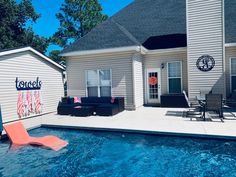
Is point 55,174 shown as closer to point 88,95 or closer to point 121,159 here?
point 121,159

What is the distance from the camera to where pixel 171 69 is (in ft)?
41.8

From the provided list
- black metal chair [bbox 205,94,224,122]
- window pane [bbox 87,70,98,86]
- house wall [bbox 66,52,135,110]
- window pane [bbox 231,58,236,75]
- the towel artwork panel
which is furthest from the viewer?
window pane [bbox 87,70,98,86]

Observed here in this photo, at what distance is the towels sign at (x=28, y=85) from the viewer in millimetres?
9961

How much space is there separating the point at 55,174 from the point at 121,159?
65.5 inches

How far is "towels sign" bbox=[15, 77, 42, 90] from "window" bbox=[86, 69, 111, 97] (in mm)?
2742

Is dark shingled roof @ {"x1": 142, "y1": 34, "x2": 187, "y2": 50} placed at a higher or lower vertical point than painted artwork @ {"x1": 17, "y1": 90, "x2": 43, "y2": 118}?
higher

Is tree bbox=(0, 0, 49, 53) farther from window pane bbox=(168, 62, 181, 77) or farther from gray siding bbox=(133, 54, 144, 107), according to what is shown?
window pane bbox=(168, 62, 181, 77)

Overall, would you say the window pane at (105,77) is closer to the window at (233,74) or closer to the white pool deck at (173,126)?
the white pool deck at (173,126)

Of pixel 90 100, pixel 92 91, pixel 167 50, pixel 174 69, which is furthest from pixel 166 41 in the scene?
pixel 90 100

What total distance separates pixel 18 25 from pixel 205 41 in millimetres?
23064

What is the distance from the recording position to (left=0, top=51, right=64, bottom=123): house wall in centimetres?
934

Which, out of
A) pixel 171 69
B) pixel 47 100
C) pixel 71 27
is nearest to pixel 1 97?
pixel 47 100

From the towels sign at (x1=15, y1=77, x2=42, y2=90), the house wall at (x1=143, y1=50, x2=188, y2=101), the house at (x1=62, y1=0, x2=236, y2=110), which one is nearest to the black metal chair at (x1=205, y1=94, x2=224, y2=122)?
the house at (x1=62, y1=0, x2=236, y2=110)

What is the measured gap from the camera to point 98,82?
1226 centimetres
